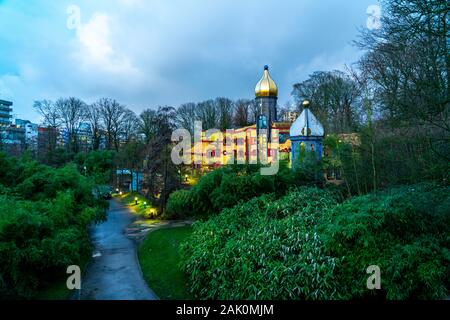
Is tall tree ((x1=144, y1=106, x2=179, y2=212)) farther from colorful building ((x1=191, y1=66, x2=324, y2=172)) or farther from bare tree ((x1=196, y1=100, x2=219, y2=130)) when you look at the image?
bare tree ((x1=196, y1=100, x2=219, y2=130))

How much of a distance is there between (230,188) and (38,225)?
6.93 meters

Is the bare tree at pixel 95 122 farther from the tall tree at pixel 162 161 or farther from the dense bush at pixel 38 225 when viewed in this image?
the dense bush at pixel 38 225

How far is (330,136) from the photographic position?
56.4 ft

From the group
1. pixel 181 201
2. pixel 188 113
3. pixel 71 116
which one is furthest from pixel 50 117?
pixel 181 201

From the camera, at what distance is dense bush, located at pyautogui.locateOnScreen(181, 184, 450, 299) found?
5948mm

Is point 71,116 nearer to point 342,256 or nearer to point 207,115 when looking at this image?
point 207,115

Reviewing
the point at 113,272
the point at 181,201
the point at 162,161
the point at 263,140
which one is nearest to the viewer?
the point at 113,272

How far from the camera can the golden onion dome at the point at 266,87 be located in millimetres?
32438

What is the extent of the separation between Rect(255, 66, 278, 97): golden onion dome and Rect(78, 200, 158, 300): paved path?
2226 centimetres

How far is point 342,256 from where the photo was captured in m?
6.62

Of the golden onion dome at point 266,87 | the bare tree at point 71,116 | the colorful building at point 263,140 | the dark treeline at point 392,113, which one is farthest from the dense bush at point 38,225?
the bare tree at point 71,116

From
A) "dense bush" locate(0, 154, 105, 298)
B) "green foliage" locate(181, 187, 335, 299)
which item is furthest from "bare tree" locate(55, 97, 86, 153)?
"green foliage" locate(181, 187, 335, 299)

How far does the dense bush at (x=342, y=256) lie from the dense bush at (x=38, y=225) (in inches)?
138
